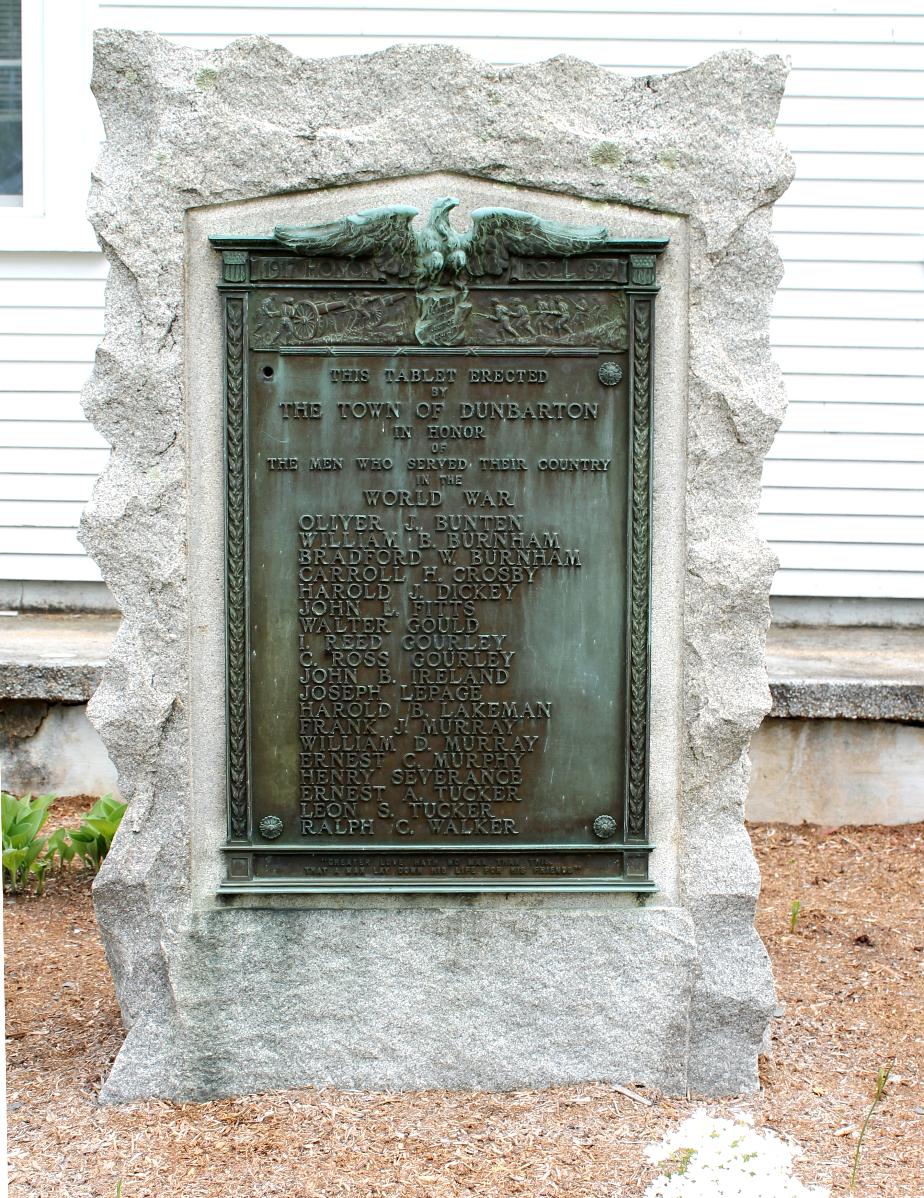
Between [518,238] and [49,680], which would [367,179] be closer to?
[518,238]

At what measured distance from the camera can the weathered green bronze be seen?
324 cm

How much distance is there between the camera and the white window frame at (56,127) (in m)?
6.69

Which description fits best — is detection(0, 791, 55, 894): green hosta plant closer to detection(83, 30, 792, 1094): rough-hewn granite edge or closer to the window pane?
detection(83, 30, 792, 1094): rough-hewn granite edge

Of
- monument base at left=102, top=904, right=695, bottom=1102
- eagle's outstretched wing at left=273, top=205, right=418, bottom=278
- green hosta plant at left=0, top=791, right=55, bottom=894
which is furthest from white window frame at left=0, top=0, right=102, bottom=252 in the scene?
monument base at left=102, top=904, right=695, bottom=1102

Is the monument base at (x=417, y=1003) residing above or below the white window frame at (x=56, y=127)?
below

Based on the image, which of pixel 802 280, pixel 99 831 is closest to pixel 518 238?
pixel 99 831

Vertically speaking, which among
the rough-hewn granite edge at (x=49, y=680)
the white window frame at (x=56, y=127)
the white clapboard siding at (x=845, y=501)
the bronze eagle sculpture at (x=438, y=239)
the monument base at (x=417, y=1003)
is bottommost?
the monument base at (x=417, y=1003)

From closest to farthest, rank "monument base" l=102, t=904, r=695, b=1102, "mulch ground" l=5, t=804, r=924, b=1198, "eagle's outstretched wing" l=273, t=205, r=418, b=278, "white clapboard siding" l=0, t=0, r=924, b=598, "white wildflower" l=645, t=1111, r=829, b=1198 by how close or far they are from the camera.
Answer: "white wildflower" l=645, t=1111, r=829, b=1198, "mulch ground" l=5, t=804, r=924, b=1198, "eagle's outstretched wing" l=273, t=205, r=418, b=278, "monument base" l=102, t=904, r=695, b=1102, "white clapboard siding" l=0, t=0, r=924, b=598

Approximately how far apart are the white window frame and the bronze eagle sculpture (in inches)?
159

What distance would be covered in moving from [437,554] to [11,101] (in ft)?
16.4

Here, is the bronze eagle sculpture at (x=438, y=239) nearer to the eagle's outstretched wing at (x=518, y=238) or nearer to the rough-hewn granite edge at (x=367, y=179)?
the eagle's outstretched wing at (x=518, y=238)

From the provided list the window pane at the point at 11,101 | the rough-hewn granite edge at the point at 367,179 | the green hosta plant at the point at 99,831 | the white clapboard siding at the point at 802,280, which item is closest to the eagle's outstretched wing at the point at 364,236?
the rough-hewn granite edge at the point at 367,179

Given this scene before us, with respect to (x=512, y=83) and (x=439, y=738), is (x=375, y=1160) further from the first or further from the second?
(x=512, y=83)

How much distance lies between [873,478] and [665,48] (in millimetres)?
2520
